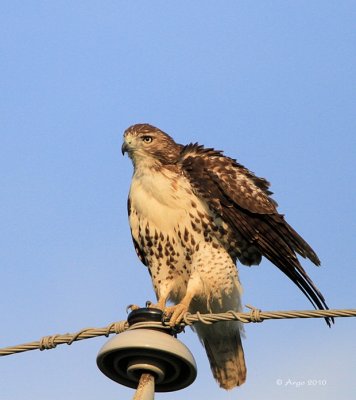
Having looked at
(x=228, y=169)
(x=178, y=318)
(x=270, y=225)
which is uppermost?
(x=228, y=169)

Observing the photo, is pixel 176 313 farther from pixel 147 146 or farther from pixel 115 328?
pixel 147 146

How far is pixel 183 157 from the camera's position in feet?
29.6

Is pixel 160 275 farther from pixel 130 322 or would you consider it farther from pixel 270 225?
pixel 130 322

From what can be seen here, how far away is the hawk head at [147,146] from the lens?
8.93 m

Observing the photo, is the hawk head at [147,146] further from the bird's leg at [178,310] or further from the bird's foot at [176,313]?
the bird's foot at [176,313]

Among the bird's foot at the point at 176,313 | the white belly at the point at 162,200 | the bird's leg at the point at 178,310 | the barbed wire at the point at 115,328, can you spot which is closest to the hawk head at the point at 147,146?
the white belly at the point at 162,200

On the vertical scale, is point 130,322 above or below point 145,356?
above

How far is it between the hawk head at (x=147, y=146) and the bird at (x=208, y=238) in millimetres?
23

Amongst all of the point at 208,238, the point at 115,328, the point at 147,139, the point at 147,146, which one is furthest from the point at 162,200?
the point at 115,328

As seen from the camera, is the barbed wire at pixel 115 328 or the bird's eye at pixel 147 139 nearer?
the barbed wire at pixel 115 328

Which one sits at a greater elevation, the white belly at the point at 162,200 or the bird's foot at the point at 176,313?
the white belly at the point at 162,200

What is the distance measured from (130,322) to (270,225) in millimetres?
3033

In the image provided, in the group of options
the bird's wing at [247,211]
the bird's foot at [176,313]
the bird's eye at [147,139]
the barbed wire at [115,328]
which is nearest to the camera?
the barbed wire at [115,328]

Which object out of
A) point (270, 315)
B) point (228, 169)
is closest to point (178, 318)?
point (270, 315)
